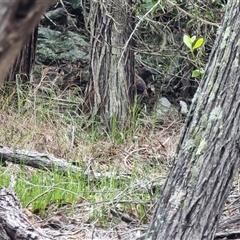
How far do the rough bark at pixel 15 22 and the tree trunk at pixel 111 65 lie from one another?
205 inches

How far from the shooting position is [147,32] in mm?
6961

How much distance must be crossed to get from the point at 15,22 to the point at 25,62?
6.00 meters

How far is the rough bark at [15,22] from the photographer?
671 mm

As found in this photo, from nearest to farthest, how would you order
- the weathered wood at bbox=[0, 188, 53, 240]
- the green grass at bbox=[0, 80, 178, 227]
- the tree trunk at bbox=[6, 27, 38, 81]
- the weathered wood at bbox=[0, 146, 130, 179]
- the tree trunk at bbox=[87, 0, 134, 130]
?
the weathered wood at bbox=[0, 188, 53, 240], the green grass at bbox=[0, 80, 178, 227], the weathered wood at bbox=[0, 146, 130, 179], the tree trunk at bbox=[87, 0, 134, 130], the tree trunk at bbox=[6, 27, 38, 81]

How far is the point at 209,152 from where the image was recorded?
241 cm

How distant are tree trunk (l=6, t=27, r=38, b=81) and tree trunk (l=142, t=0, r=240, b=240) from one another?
417cm

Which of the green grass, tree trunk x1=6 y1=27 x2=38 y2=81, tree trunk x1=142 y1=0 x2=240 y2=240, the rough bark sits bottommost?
the green grass

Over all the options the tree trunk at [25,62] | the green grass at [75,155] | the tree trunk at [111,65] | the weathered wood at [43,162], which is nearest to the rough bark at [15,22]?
the green grass at [75,155]

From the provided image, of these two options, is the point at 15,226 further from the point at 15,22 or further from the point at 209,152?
the point at 15,22

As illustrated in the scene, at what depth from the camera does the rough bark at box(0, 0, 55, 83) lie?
671 millimetres

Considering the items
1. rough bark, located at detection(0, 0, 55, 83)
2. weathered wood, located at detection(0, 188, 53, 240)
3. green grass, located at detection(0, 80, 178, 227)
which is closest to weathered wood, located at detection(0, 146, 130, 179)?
green grass, located at detection(0, 80, 178, 227)

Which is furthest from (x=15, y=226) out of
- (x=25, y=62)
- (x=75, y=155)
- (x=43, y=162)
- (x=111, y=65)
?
(x=25, y=62)

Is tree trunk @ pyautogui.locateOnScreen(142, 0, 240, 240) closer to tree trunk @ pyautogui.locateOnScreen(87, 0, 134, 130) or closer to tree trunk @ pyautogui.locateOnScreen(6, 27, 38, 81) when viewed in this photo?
tree trunk @ pyautogui.locateOnScreen(87, 0, 134, 130)

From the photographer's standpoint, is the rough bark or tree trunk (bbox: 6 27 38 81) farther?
tree trunk (bbox: 6 27 38 81)
